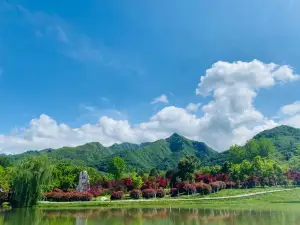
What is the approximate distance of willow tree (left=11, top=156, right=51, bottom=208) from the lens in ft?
111

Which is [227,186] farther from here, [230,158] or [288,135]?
[288,135]

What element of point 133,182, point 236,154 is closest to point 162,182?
point 133,182

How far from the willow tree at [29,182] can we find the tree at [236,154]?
210 ft

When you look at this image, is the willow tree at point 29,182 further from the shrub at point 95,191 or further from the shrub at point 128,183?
the shrub at point 128,183

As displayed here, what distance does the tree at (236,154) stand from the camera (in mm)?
87250

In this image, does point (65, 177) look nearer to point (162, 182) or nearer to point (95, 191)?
point (95, 191)

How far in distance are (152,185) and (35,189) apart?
57.7ft

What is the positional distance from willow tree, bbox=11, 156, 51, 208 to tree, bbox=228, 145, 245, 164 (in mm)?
63880

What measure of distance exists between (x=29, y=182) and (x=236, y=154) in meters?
66.8

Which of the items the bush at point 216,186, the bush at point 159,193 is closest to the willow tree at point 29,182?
the bush at point 159,193

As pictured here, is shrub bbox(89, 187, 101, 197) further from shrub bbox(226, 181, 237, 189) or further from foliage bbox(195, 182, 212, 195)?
shrub bbox(226, 181, 237, 189)

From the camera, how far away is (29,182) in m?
34.4

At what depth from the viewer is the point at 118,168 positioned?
70500 mm

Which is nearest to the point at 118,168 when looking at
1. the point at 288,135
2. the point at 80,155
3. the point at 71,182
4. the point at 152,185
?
the point at 71,182
